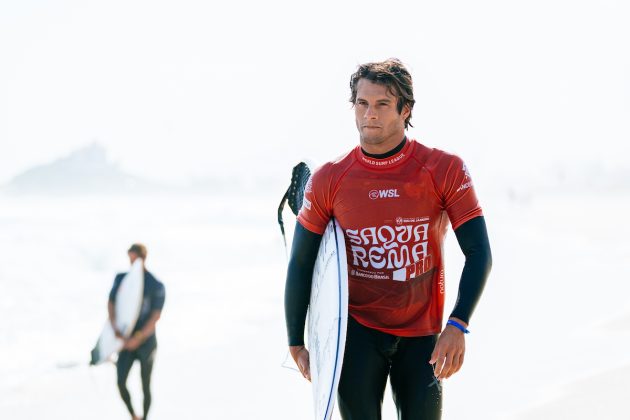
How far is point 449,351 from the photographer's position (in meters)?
2.21

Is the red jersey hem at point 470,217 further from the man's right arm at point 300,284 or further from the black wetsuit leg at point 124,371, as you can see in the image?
the black wetsuit leg at point 124,371

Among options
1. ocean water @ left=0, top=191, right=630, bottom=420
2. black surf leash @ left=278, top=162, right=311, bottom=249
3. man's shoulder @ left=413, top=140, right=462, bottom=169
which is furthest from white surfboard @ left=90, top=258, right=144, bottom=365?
man's shoulder @ left=413, top=140, right=462, bottom=169

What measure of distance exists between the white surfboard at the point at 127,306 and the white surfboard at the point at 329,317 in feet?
11.0

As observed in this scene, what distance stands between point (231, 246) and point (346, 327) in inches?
1081

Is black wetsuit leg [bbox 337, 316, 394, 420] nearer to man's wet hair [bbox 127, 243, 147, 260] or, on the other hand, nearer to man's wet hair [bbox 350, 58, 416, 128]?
man's wet hair [bbox 350, 58, 416, 128]

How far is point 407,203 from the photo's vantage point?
236 centimetres

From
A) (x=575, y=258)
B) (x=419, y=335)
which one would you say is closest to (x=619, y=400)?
(x=419, y=335)

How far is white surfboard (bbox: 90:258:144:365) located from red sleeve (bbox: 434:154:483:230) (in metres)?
3.79

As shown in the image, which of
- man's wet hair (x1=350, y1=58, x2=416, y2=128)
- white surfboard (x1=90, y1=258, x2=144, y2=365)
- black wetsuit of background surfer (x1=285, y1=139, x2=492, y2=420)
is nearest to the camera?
man's wet hair (x1=350, y1=58, x2=416, y2=128)

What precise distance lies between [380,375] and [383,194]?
0.63 meters

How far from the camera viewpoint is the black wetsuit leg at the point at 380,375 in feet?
7.93

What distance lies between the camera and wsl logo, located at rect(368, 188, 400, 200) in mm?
2371

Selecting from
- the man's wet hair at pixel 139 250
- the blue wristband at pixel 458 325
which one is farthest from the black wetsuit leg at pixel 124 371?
the blue wristband at pixel 458 325

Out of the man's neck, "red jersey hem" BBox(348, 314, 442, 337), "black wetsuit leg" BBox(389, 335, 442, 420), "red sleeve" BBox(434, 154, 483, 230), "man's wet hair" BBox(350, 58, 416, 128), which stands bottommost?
"black wetsuit leg" BBox(389, 335, 442, 420)
